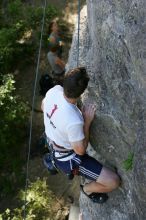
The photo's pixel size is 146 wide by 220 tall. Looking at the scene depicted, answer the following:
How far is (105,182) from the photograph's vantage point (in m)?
5.43

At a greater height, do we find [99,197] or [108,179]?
[108,179]

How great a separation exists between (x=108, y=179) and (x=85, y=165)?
0.33m

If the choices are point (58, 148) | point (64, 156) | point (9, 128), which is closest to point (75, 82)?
point (58, 148)

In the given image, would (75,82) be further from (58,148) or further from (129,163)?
(129,163)

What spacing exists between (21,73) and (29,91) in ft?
2.11

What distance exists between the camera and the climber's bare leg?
540 centimetres

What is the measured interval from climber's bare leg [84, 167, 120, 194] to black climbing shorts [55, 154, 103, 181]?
62mm

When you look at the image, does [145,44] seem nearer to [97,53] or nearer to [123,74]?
[123,74]

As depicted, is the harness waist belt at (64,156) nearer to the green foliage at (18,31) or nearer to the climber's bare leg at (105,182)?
the climber's bare leg at (105,182)

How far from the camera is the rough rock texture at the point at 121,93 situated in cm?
453

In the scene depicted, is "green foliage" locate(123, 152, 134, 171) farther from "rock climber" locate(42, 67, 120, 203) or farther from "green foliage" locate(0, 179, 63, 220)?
"green foliage" locate(0, 179, 63, 220)

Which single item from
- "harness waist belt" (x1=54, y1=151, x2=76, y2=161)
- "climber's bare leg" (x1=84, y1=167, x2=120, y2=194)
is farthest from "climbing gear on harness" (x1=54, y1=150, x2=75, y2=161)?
"climber's bare leg" (x1=84, y1=167, x2=120, y2=194)

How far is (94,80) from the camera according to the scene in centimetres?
549

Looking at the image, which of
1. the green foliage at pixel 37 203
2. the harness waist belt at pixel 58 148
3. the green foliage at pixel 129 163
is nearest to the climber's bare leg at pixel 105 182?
the green foliage at pixel 129 163
